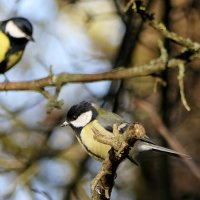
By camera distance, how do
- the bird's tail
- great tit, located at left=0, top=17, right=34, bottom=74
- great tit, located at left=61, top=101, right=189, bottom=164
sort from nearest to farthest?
1. the bird's tail
2. great tit, located at left=61, top=101, right=189, bottom=164
3. great tit, located at left=0, top=17, right=34, bottom=74

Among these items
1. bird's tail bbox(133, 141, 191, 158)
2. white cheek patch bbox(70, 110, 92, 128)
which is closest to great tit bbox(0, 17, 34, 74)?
white cheek patch bbox(70, 110, 92, 128)

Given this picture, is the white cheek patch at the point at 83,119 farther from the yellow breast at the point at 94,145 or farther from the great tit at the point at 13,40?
the great tit at the point at 13,40

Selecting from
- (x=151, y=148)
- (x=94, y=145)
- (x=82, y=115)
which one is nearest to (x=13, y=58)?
(x=82, y=115)

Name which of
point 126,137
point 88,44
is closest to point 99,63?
point 88,44

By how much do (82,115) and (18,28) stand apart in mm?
1678

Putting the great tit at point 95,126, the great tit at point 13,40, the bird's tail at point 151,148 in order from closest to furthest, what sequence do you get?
the bird's tail at point 151,148 → the great tit at point 95,126 → the great tit at point 13,40

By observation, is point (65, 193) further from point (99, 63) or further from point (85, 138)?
point (99, 63)

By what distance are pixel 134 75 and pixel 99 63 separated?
3.87 feet

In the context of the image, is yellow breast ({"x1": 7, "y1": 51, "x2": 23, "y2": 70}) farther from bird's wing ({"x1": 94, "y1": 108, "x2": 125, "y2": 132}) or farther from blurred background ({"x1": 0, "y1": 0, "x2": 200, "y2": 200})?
bird's wing ({"x1": 94, "y1": 108, "x2": 125, "y2": 132})

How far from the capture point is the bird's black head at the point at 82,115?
360 cm

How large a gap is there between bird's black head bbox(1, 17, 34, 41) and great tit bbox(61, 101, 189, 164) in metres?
1.56

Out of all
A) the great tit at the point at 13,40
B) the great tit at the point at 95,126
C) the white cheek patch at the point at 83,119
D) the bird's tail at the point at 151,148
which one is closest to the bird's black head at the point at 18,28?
the great tit at the point at 13,40

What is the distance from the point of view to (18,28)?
5.01m

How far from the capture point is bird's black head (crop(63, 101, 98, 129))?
3603 mm
